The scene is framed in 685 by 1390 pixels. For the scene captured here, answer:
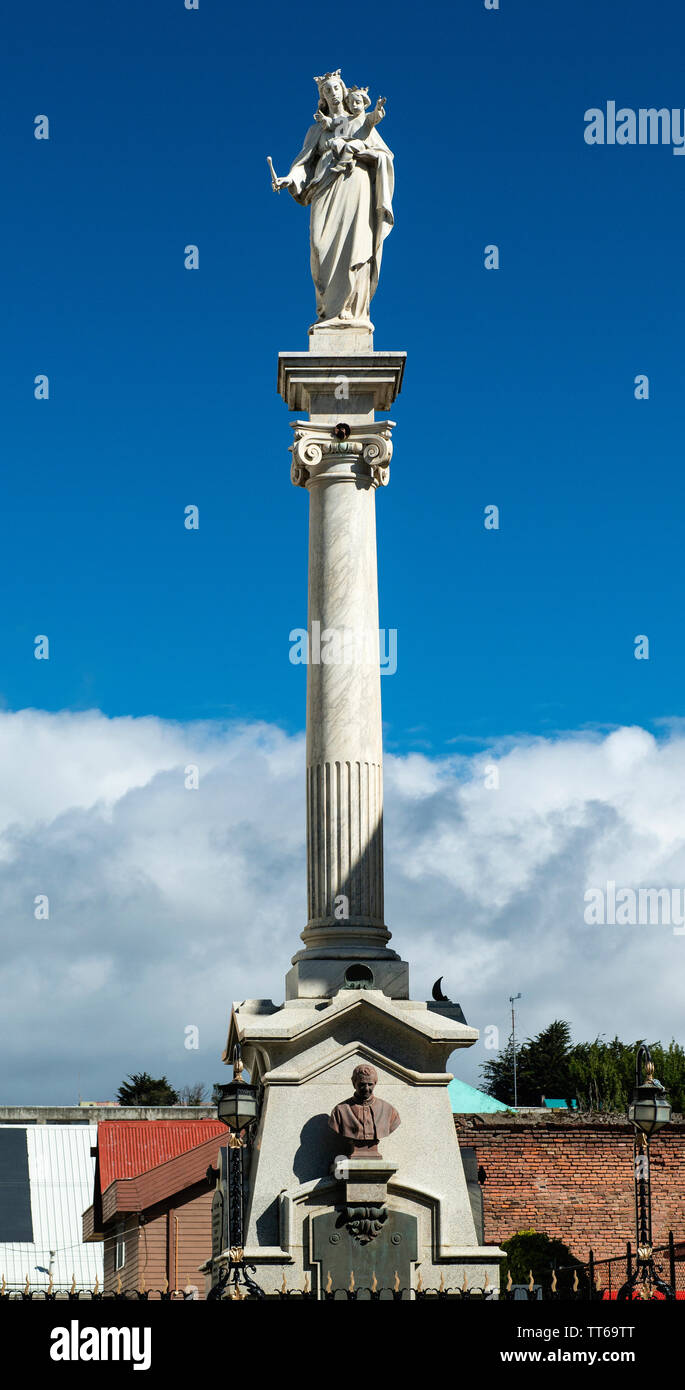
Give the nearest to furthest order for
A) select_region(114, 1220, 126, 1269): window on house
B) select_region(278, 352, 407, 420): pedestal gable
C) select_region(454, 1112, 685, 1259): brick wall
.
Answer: select_region(278, 352, 407, 420): pedestal gable → select_region(454, 1112, 685, 1259): brick wall → select_region(114, 1220, 126, 1269): window on house

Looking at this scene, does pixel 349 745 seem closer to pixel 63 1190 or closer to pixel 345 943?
→ pixel 345 943

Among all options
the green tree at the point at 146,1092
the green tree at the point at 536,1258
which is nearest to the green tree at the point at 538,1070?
the green tree at the point at 146,1092

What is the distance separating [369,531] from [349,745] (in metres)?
2.50

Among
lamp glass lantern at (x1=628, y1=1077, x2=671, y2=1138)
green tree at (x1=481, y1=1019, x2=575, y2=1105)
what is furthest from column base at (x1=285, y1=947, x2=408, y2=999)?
green tree at (x1=481, y1=1019, x2=575, y2=1105)

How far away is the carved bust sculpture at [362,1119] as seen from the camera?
629 inches

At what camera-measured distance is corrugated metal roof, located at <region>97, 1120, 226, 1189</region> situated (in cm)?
4288

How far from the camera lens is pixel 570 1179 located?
33.7 m

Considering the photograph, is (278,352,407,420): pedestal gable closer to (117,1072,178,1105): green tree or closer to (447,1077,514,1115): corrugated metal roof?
(447,1077,514,1115): corrugated metal roof

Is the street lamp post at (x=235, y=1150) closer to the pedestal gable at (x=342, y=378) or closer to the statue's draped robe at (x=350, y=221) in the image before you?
the pedestal gable at (x=342, y=378)

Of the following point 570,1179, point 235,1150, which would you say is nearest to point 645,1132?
point 235,1150

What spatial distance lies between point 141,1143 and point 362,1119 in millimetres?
30173

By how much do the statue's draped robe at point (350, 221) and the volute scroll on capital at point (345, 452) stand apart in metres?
1.53

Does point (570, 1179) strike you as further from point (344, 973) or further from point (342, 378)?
point (342, 378)

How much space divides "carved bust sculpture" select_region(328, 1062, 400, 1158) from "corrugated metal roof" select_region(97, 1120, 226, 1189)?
2676cm
